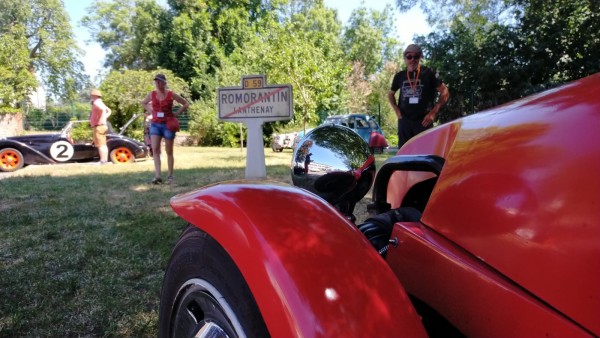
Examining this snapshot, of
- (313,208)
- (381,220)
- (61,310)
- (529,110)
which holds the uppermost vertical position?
(529,110)

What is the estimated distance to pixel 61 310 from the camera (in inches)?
89.1

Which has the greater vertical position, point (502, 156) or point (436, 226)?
point (502, 156)

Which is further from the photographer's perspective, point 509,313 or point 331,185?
point 331,185

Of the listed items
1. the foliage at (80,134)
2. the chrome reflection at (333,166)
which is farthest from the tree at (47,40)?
the chrome reflection at (333,166)

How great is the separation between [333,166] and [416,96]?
3.38 meters

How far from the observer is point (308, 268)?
35.6 inches

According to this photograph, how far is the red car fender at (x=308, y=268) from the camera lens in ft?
2.73

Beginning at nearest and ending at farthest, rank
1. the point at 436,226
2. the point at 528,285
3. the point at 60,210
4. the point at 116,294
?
the point at 528,285, the point at 436,226, the point at 116,294, the point at 60,210

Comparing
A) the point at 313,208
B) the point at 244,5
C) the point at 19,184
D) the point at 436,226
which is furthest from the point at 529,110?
the point at 244,5

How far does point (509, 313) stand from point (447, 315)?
0.57 feet

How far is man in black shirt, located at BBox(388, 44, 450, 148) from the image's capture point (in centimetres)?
462

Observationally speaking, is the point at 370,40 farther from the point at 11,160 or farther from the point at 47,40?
the point at 11,160

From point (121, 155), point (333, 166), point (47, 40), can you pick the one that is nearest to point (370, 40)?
point (47, 40)

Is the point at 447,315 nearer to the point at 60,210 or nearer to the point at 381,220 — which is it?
the point at 381,220
